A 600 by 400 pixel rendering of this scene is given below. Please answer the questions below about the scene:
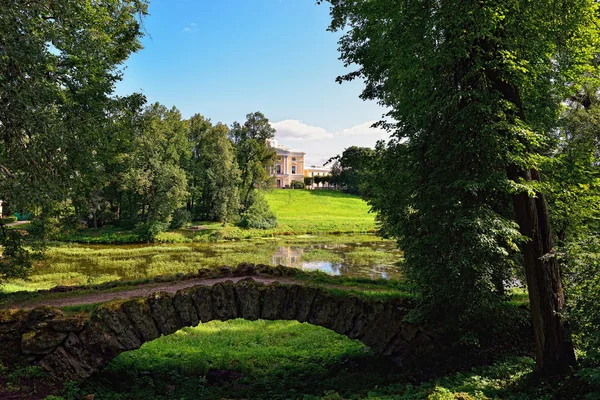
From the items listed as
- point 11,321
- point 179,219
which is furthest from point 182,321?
point 179,219

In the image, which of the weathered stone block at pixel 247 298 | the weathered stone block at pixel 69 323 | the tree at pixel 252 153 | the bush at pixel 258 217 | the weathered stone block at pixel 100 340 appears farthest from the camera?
the tree at pixel 252 153

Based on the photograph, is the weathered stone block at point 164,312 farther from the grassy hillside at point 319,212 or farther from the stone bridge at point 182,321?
the grassy hillside at point 319,212

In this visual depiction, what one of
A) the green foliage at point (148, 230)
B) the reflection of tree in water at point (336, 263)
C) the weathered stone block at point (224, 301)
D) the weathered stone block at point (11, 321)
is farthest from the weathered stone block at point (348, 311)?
the green foliage at point (148, 230)

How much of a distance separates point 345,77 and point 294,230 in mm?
33181

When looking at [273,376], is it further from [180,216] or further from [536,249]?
[180,216]

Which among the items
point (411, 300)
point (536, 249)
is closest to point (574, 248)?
point (536, 249)

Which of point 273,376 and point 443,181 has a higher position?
point 443,181

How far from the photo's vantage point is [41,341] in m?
6.90

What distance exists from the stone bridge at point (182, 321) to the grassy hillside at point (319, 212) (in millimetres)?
37002

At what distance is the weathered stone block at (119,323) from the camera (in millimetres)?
7452

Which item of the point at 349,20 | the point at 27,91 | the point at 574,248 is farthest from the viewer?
the point at 349,20

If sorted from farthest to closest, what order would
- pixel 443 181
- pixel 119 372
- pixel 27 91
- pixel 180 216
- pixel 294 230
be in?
pixel 294 230, pixel 180 216, pixel 119 372, pixel 443 181, pixel 27 91

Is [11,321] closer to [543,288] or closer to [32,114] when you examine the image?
[32,114]

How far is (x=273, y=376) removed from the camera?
876cm
